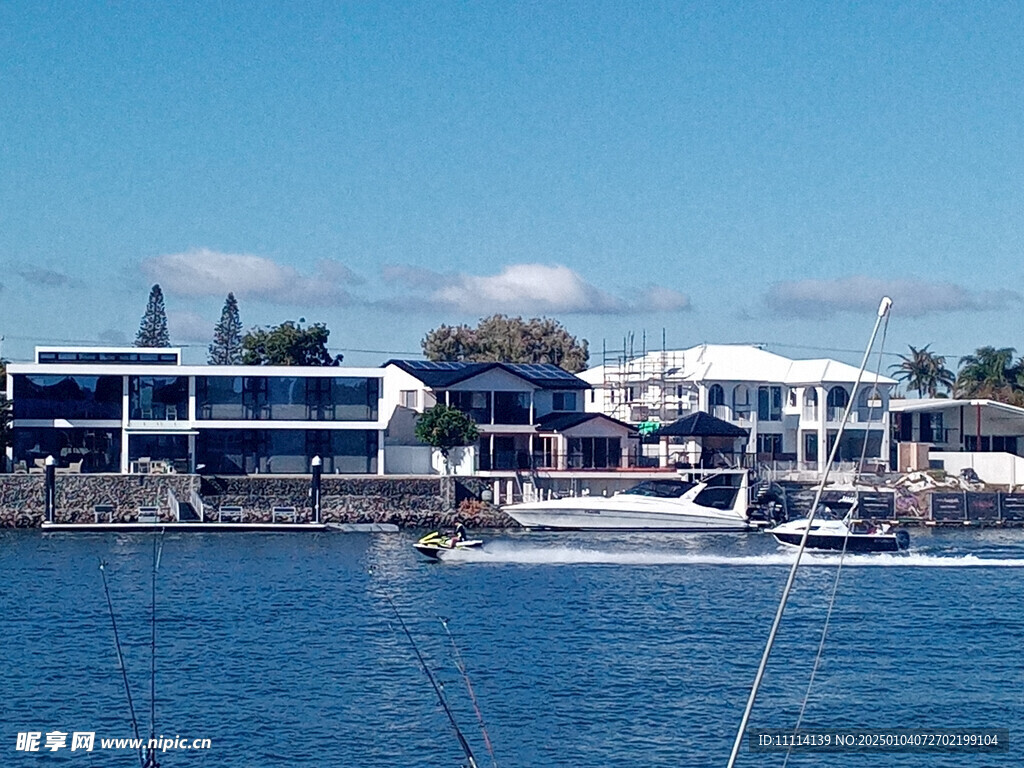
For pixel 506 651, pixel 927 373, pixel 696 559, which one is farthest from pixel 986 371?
pixel 506 651

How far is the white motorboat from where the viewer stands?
6456 centimetres

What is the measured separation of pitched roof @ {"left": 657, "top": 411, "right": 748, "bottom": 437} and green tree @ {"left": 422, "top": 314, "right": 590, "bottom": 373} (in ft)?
102

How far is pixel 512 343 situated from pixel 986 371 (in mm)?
35513

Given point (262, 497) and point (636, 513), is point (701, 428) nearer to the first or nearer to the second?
point (636, 513)

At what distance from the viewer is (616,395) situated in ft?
287

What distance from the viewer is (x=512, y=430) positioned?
72.2 metres

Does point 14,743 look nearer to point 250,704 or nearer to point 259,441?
point 250,704

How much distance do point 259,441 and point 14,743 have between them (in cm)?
4312

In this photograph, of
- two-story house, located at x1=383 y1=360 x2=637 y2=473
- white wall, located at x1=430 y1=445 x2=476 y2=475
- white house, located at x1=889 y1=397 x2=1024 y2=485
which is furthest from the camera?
white house, located at x1=889 y1=397 x2=1024 y2=485

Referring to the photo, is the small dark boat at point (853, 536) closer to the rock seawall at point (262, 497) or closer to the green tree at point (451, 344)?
the rock seawall at point (262, 497)

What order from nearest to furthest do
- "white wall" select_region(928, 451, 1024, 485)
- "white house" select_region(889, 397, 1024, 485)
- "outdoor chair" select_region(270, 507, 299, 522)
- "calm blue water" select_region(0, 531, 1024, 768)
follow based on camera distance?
1. "calm blue water" select_region(0, 531, 1024, 768)
2. "outdoor chair" select_region(270, 507, 299, 522)
3. "white wall" select_region(928, 451, 1024, 485)
4. "white house" select_region(889, 397, 1024, 485)

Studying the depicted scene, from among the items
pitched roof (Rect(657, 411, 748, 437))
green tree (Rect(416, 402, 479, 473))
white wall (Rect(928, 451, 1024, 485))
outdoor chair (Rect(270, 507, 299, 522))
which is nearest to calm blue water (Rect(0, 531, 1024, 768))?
outdoor chair (Rect(270, 507, 299, 522))

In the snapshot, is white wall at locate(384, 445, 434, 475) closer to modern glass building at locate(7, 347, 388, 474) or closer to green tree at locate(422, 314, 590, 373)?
modern glass building at locate(7, 347, 388, 474)

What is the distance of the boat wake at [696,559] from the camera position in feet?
173
